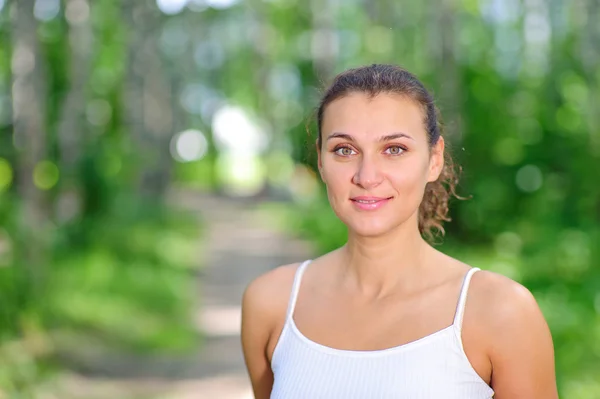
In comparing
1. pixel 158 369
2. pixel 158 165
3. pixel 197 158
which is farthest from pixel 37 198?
pixel 197 158

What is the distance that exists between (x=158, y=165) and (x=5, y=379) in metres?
15.1

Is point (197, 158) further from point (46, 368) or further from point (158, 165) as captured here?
point (46, 368)

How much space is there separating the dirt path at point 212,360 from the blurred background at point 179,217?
0.11 ft

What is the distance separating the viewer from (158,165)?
72.2 ft

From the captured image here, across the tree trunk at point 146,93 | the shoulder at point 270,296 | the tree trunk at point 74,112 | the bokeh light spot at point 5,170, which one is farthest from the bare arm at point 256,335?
the bokeh light spot at point 5,170

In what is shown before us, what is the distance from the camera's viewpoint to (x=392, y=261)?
2594 millimetres

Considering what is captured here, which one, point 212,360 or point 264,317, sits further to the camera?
point 212,360

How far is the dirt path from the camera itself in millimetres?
8359

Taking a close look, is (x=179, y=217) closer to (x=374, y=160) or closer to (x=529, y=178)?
(x=529, y=178)

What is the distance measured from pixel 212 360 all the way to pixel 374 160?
7481 mm

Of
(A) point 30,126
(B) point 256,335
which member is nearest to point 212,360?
(A) point 30,126

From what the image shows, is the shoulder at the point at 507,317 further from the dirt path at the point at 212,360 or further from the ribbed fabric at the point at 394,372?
the dirt path at the point at 212,360

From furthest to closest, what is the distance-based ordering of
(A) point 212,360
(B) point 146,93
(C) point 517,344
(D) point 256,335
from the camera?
(B) point 146,93
(A) point 212,360
(D) point 256,335
(C) point 517,344

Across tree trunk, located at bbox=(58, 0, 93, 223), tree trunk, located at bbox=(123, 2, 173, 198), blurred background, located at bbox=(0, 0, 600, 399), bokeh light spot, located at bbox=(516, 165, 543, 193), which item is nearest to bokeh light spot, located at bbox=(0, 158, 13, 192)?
blurred background, located at bbox=(0, 0, 600, 399)
